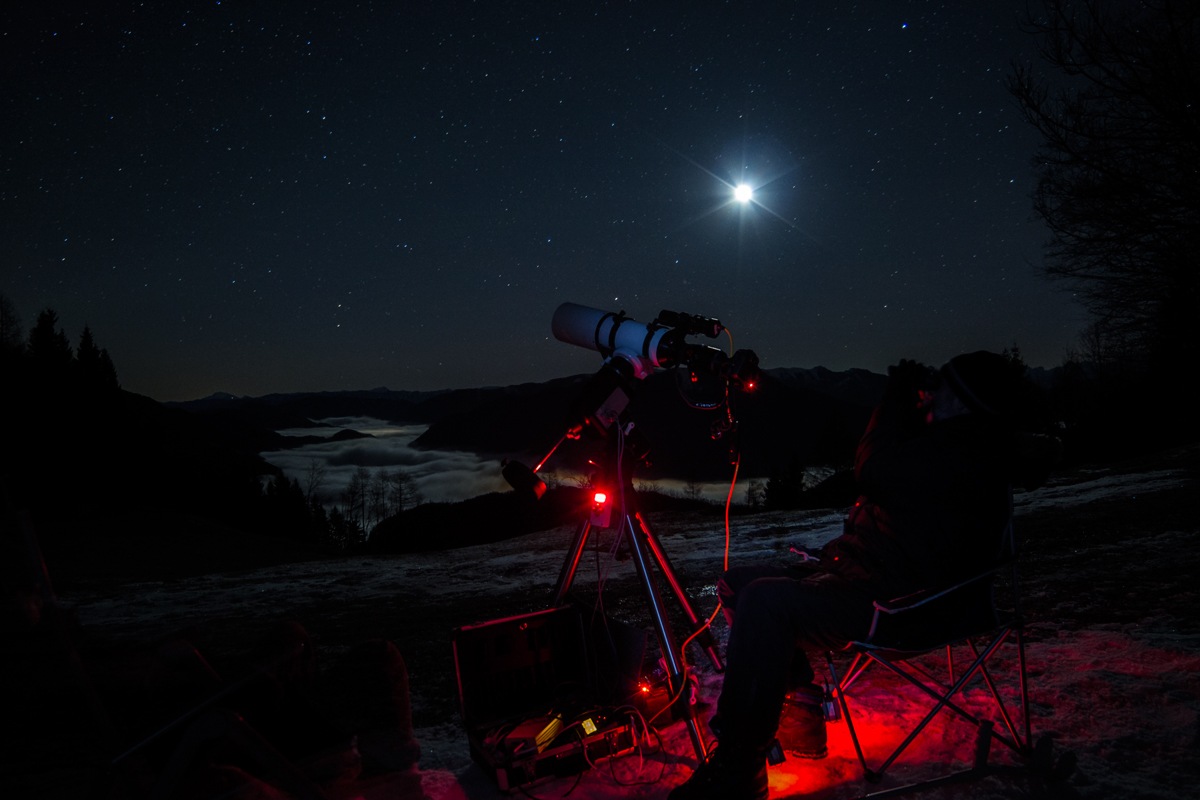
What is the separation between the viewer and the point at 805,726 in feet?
8.54

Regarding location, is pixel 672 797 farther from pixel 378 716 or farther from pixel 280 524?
pixel 280 524

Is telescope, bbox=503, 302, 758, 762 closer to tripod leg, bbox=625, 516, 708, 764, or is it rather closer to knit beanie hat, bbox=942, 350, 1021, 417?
tripod leg, bbox=625, 516, 708, 764

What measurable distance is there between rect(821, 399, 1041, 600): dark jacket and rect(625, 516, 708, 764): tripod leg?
0.85 meters

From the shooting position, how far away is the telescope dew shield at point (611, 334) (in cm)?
284

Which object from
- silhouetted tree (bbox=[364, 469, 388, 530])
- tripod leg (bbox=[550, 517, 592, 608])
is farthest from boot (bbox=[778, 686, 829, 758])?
silhouetted tree (bbox=[364, 469, 388, 530])

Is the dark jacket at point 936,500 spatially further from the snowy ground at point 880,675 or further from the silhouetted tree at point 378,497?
the silhouetted tree at point 378,497

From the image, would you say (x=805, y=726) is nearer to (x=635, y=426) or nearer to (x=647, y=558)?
(x=647, y=558)

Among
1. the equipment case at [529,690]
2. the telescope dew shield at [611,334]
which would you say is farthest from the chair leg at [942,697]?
the telescope dew shield at [611,334]

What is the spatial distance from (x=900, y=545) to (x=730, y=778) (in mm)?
1136

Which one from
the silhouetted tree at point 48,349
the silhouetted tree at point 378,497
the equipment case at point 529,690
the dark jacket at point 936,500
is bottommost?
the silhouetted tree at point 378,497

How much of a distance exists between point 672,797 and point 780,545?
6776mm

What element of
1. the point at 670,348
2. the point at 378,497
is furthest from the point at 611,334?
the point at 378,497

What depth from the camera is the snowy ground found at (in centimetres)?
251

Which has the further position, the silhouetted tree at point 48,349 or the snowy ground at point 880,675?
the silhouetted tree at point 48,349
